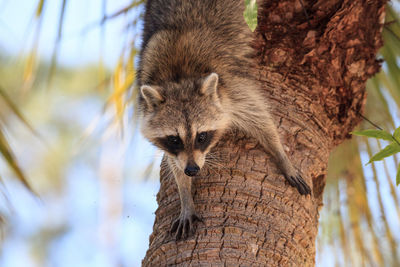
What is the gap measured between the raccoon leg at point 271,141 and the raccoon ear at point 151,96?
0.57m

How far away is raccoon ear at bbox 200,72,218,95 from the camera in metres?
3.39

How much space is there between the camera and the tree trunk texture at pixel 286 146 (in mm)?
2598

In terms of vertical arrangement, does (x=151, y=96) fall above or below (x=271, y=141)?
above

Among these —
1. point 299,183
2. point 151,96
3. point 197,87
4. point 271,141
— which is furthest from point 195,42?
point 299,183

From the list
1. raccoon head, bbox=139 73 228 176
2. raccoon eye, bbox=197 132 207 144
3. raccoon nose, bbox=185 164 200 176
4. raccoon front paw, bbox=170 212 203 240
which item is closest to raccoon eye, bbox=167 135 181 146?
raccoon head, bbox=139 73 228 176

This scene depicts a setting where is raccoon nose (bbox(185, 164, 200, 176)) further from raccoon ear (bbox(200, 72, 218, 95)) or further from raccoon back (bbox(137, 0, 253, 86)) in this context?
raccoon back (bbox(137, 0, 253, 86))

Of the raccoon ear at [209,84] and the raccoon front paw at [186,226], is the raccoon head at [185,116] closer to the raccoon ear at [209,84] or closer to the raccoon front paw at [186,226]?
the raccoon ear at [209,84]

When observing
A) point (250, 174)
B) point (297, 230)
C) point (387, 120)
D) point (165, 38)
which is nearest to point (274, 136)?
point (250, 174)

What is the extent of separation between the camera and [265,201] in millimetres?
2768

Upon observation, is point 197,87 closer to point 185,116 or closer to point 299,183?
point 185,116

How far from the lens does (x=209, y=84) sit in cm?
342

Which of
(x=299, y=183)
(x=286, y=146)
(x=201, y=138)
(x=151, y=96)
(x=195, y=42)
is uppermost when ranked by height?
(x=195, y=42)

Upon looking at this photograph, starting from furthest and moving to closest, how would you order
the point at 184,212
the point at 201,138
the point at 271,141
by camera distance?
the point at 201,138
the point at 271,141
the point at 184,212

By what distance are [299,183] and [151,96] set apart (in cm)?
117
